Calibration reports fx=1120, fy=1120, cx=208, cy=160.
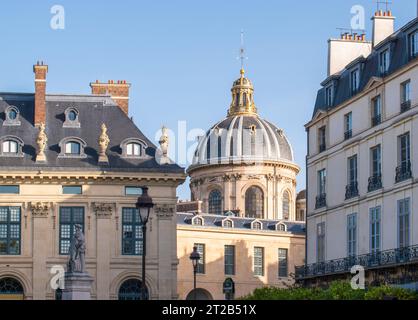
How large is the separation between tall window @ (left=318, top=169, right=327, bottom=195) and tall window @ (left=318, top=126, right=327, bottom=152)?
1.15 meters

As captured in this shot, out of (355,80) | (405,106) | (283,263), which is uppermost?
(355,80)

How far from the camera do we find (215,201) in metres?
123

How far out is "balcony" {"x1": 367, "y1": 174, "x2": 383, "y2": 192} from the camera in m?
46.9

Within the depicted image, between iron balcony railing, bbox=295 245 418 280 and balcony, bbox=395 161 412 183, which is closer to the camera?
iron balcony railing, bbox=295 245 418 280

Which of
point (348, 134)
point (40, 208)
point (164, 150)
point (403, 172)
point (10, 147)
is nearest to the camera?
point (403, 172)

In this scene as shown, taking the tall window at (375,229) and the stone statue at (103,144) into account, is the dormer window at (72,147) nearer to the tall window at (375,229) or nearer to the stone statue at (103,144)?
the stone statue at (103,144)

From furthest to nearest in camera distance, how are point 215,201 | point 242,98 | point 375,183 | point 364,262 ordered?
point 242,98 < point 215,201 < point 375,183 < point 364,262

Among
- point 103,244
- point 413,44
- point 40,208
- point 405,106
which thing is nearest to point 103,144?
point 40,208

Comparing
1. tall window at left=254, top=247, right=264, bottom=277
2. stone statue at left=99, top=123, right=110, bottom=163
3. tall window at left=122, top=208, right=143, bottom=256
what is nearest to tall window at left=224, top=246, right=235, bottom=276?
tall window at left=254, top=247, right=264, bottom=277

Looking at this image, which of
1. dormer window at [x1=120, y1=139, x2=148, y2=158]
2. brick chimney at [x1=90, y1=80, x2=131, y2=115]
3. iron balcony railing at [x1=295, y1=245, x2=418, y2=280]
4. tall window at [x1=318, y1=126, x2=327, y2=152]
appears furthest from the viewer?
brick chimney at [x1=90, y1=80, x2=131, y2=115]

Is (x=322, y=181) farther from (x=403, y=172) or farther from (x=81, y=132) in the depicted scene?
(x=81, y=132)

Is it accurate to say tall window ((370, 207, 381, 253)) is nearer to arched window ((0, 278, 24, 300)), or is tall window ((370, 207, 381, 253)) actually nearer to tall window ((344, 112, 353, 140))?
tall window ((344, 112, 353, 140))

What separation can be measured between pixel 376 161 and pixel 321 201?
812cm

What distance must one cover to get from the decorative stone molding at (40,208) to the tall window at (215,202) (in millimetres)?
55272
